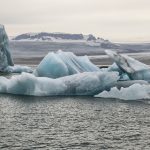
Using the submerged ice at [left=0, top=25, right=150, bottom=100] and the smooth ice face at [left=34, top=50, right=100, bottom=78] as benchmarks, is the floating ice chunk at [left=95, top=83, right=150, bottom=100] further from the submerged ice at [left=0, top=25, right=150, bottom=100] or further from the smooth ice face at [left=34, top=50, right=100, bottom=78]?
the smooth ice face at [left=34, top=50, right=100, bottom=78]

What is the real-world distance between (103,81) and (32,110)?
28.2ft

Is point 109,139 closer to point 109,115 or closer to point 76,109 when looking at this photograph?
point 109,115

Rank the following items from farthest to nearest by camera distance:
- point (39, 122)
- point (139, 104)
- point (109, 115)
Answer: point (139, 104) → point (109, 115) → point (39, 122)

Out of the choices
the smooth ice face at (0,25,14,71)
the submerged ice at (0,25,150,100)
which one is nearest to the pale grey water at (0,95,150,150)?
the submerged ice at (0,25,150,100)

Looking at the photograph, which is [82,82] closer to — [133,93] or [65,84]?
[65,84]

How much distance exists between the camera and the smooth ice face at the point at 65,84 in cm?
3120

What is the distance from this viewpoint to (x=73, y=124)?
2073 centimetres

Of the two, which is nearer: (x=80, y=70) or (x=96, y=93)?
(x=96, y=93)

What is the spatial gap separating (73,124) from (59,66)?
16.6 m

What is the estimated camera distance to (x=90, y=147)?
16453 millimetres

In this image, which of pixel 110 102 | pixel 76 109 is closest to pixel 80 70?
pixel 110 102

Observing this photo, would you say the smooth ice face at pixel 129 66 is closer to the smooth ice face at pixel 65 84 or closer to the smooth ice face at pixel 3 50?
the smooth ice face at pixel 65 84

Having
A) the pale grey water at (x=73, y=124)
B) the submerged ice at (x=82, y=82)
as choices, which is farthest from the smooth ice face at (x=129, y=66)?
the pale grey water at (x=73, y=124)

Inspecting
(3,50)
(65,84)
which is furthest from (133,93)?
(3,50)
